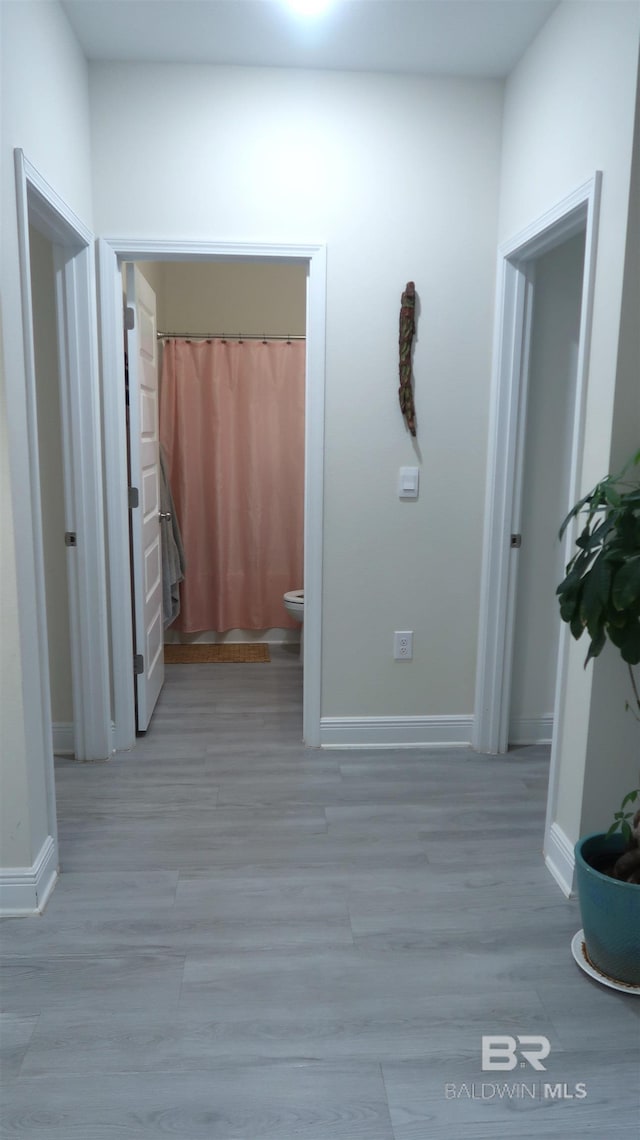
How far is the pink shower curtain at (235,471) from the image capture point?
4.49 meters

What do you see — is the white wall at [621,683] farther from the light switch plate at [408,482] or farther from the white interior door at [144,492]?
the white interior door at [144,492]

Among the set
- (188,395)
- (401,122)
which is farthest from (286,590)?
(401,122)

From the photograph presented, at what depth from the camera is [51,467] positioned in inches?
117

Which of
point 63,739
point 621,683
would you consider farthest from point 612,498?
point 63,739

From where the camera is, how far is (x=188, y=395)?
4488 millimetres

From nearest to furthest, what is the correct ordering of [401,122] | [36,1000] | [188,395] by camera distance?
1. [36,1000]
2. [401,122]
3. [188,395]

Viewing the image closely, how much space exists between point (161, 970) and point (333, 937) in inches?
17.9

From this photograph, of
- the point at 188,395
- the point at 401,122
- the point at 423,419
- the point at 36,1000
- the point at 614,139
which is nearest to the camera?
the point at 36,1000

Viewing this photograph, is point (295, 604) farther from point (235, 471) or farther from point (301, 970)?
point (301, 970)

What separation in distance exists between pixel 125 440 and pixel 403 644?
1.43 m

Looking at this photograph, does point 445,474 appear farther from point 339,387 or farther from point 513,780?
point 513,780

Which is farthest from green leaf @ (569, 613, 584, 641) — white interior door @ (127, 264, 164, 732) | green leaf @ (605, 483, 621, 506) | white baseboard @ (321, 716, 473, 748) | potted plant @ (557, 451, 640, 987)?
white interior door @ (127, 264, 164, 732)

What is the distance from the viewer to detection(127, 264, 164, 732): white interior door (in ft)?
10.2

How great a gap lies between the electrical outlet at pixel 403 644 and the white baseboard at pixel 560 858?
1.01 metres
